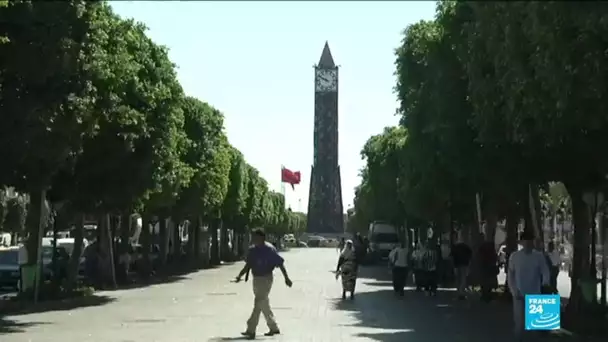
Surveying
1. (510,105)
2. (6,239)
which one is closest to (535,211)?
(510,105)

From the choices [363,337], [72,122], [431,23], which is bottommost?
[363,337]

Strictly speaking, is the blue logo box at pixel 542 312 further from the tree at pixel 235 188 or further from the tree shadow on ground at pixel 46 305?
the tree at pixel 235 188

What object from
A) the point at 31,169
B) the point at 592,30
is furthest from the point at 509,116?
the point at 31,169

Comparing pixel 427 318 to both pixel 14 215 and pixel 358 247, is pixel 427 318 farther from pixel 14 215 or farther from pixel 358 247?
pixel 14 215

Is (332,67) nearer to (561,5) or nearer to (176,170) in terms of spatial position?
(176,170)

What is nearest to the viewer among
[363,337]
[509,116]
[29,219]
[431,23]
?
[509,116]

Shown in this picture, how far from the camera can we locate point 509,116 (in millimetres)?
15039

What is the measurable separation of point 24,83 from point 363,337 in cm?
855

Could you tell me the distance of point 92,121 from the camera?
82.7ft

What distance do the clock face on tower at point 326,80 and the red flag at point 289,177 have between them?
17533mm

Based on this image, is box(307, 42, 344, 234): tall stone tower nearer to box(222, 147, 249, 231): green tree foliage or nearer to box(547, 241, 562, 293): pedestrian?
box(222, 147, 249, 231): green tree foliage

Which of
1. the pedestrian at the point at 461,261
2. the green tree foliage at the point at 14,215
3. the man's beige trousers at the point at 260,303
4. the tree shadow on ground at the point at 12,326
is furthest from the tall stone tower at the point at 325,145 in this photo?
the man's beige trousers at the point at 260,303

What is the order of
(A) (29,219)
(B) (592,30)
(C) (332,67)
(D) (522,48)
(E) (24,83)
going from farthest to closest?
(C) (332,67)
(A) (29,219)
(E) (24,83)
(D) (522,48)
(B) (592,30)

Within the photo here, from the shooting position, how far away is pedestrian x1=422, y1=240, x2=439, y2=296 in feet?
107
